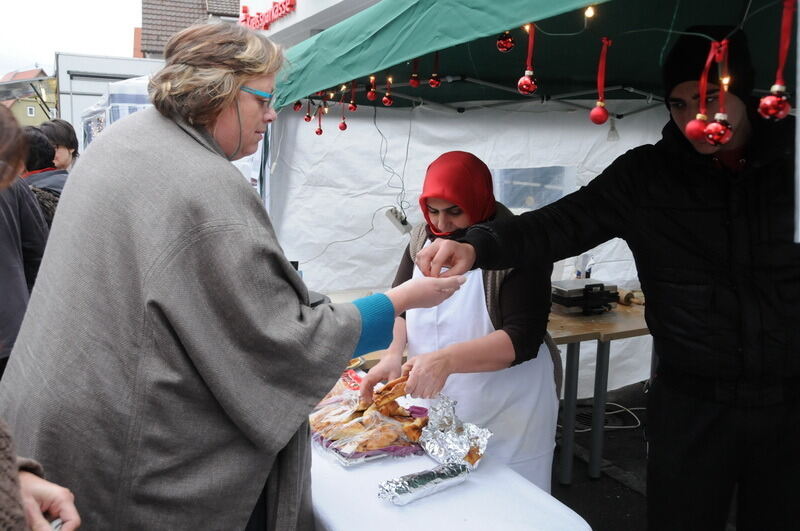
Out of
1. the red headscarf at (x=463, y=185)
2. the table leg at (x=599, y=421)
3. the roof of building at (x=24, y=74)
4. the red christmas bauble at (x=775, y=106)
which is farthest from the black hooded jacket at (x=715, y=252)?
the roof of building at (x=24, y=74)

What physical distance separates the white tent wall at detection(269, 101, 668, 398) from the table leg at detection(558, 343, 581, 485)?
1.03 metres

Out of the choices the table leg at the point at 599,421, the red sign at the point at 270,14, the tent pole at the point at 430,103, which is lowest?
the table leg at the point at 599,421

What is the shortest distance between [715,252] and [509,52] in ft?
5.52

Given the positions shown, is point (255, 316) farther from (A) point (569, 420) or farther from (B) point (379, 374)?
(A) point (569, 420)

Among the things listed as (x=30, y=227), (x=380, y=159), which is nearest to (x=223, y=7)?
(x=380, y=159)

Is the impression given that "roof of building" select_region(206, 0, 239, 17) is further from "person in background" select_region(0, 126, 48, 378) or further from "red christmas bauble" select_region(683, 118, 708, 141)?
"red christmas bauble" select_region(683, 118, 708, 141)

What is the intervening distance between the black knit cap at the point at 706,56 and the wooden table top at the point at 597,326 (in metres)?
1.82

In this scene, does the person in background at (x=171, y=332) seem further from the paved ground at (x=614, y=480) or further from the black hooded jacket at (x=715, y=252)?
the paved ground at (x=614, y=480)

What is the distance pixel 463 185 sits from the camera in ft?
7.14

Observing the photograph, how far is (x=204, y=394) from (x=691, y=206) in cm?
127

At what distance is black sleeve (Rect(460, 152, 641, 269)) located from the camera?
1.70 m

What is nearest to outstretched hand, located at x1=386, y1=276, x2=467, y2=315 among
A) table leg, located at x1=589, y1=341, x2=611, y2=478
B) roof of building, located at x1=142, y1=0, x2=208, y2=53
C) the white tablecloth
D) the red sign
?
the white tablecloth

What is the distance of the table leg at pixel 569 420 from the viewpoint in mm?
3590

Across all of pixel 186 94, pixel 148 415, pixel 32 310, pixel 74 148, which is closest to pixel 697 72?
pixel 186 94
